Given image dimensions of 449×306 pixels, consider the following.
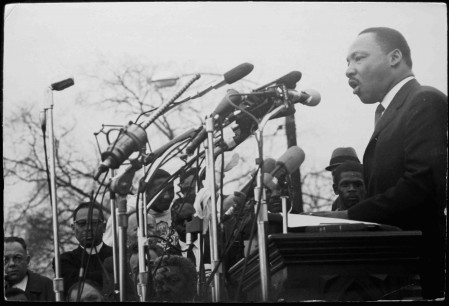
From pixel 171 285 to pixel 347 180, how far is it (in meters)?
1.27

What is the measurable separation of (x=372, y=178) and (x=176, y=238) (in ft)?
4.16

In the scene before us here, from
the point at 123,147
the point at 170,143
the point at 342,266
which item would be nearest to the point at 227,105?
the point at 170,143

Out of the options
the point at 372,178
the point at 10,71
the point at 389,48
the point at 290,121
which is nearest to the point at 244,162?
the point at 290,121

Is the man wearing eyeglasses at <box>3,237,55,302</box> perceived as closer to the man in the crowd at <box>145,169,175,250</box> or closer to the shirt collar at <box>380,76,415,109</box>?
the man in the crowd at <box>145,169,175,250</box>

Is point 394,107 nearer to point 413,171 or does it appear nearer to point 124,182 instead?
point 413,171

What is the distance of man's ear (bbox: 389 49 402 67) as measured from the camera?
17.8 feet

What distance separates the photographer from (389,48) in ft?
17.9

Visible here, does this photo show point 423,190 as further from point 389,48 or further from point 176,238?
point 176,238

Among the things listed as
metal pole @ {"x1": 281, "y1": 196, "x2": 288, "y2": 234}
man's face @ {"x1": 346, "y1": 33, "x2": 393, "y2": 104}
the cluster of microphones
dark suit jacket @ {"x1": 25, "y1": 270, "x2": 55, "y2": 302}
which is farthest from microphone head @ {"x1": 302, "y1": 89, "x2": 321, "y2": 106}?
dark suit jacket @ {"x1": 25, "y1": 270, "x2": 55, "y2": 302}

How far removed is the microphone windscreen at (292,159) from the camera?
17.6ft

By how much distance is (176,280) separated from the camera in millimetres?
5258

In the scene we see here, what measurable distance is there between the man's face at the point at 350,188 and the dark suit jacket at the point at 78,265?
4.81 ft

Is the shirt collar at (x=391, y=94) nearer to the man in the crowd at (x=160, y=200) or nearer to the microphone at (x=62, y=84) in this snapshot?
the man in the crowd at (x=160, y=200)

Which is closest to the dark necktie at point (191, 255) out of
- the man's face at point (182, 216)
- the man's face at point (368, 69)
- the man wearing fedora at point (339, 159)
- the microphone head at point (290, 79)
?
the man's face at point (182, 216)
